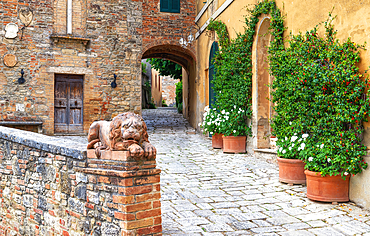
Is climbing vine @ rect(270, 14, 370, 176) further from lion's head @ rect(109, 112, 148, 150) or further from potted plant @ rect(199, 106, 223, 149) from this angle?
potted plant @ rect(199, 106, 223, 149)

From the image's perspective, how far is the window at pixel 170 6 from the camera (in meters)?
11.0

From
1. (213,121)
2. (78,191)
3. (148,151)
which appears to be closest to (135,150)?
(148,151)

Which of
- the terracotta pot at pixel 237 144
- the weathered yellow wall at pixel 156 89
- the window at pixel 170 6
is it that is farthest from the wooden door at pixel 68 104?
the weathered yellow wall at pixel 156 89

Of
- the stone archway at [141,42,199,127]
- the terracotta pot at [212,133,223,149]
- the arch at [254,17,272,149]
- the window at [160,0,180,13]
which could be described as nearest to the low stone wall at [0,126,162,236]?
the arch at [254,17,272,149]

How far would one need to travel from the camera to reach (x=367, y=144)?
3.79m

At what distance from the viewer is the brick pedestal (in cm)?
270

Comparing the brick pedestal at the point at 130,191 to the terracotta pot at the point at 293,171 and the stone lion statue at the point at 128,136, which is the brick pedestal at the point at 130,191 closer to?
the stone lion statue at the point at 128,136

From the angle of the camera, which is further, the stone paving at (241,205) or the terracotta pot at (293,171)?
the terracotta pot at (293,171)

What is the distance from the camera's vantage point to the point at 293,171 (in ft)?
15.2

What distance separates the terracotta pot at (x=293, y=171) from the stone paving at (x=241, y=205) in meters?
0.11

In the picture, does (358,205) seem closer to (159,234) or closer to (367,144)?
(367,144)

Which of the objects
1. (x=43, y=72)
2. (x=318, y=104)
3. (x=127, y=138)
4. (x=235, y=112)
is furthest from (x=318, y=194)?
(x=43, y=72)

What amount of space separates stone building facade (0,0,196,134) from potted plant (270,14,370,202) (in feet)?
23.3

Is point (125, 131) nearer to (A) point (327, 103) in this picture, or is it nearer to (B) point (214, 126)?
(A) point (327, 103)
